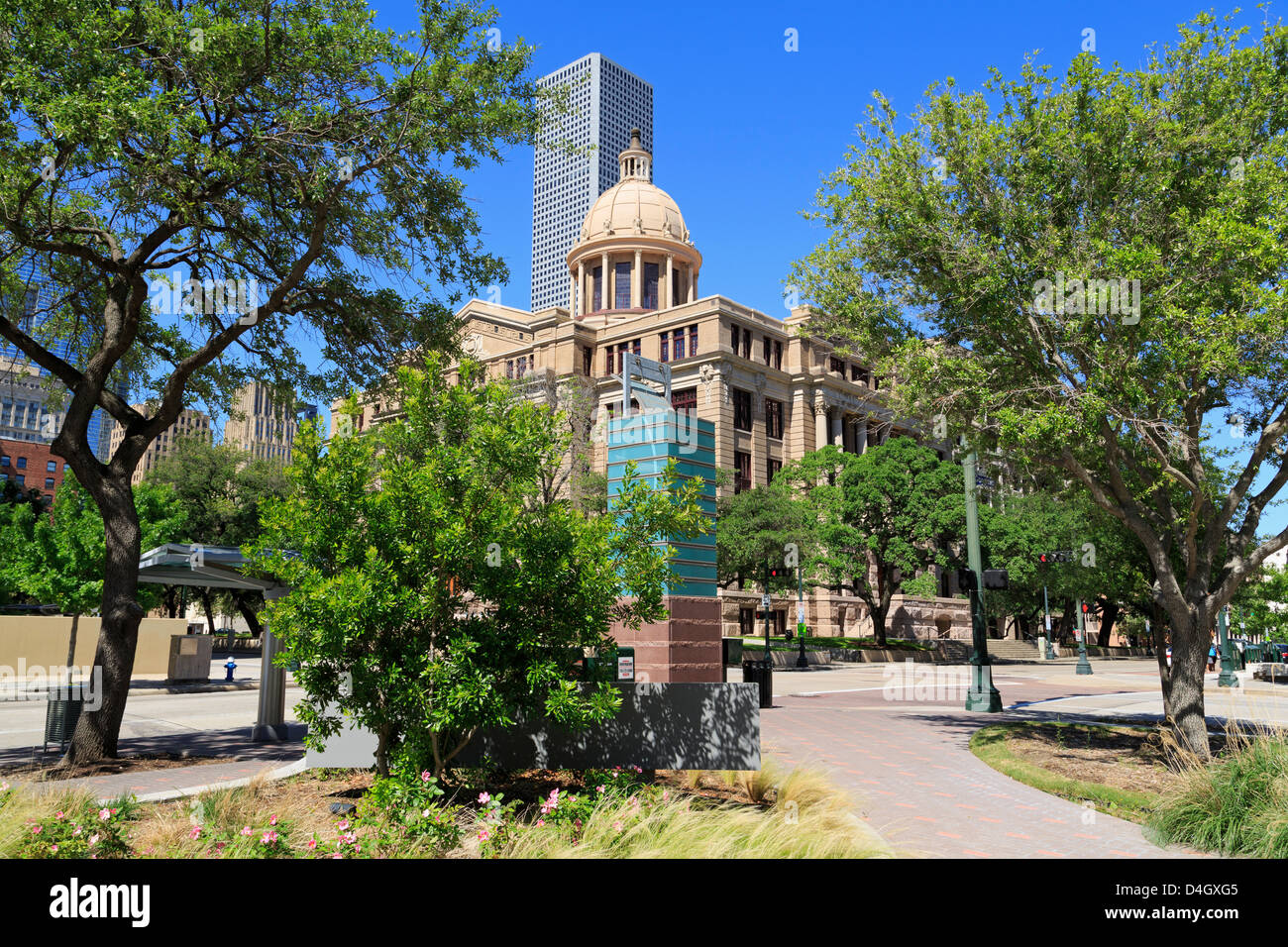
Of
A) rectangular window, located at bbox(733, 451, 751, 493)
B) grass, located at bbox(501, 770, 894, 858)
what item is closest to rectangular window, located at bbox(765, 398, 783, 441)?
rectangular window, located at bbox(733, 451, 751, 493)

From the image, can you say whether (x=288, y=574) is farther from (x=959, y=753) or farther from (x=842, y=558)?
(x=842, y=558)

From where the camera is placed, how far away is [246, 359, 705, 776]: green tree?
22.5 ft

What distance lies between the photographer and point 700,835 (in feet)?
20.6

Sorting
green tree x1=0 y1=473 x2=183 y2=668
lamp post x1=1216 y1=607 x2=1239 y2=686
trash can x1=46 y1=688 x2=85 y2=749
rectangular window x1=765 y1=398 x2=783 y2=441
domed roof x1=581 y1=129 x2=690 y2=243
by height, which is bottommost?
lamp post x1=1216 y1=607 x2=1239 y2=686

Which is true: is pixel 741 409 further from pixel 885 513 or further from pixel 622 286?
pixel 622 286

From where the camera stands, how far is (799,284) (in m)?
16.2

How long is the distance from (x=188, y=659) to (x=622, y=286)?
191ft

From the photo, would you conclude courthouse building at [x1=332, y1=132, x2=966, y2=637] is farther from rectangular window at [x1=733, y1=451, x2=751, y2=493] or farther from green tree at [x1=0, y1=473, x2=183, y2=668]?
green tree at [x1=0, y1=473, x2=183, y2=668]

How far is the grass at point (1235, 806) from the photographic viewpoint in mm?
6973

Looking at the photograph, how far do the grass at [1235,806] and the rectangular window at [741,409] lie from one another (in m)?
→ 55.9

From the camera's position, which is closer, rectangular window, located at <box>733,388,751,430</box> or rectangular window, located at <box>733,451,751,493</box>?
rectangular window, located at <box>733,451,751,493</box>

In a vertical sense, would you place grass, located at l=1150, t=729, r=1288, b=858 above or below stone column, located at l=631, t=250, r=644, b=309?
below

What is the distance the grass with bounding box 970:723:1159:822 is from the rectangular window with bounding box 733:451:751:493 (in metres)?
49.9

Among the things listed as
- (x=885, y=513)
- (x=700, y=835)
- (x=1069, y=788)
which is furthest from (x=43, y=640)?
(x=885, y=513)
